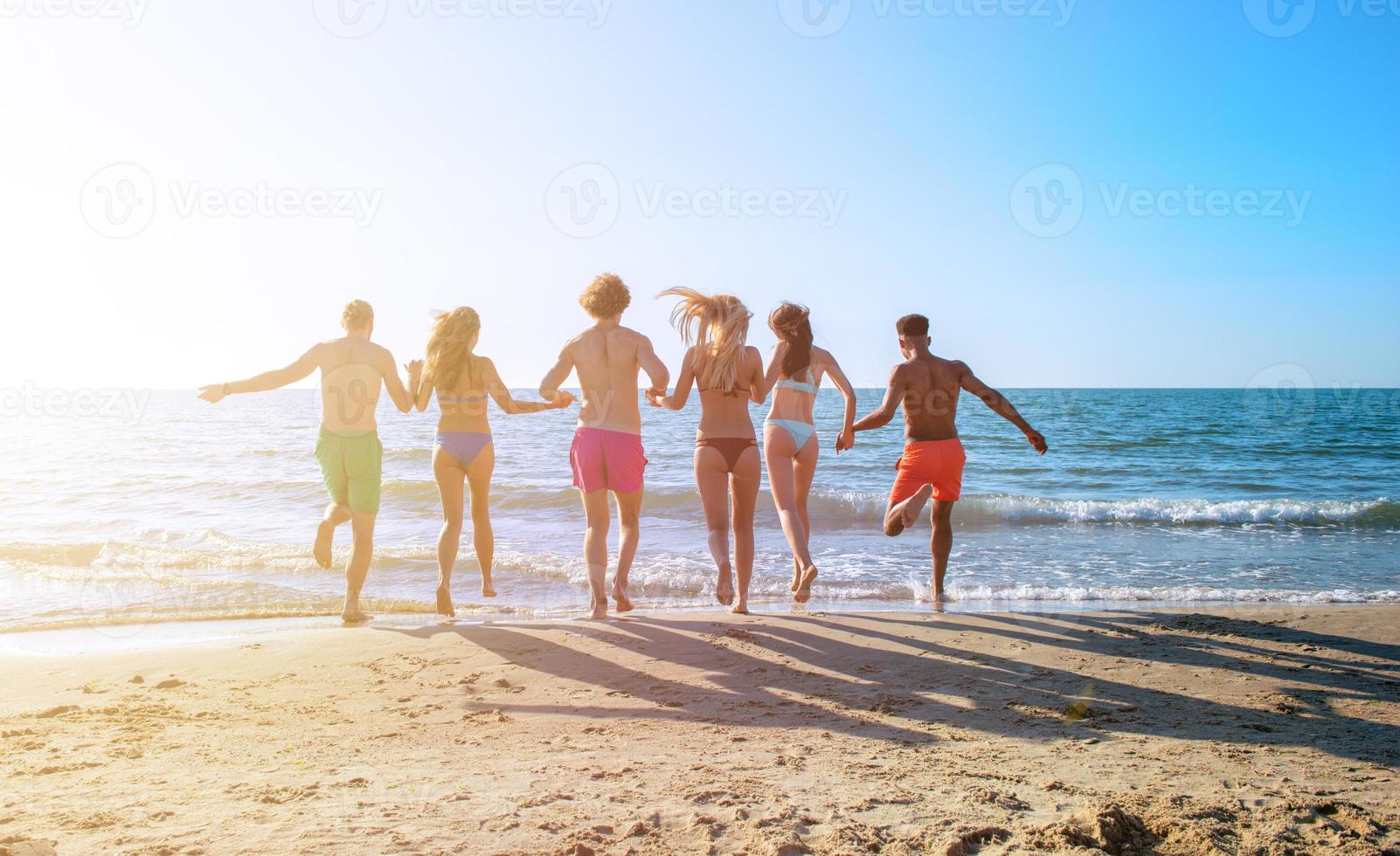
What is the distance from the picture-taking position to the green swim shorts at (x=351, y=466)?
576 centimetres

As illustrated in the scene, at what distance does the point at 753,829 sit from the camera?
2549mm

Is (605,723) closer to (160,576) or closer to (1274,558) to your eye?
(160,576)

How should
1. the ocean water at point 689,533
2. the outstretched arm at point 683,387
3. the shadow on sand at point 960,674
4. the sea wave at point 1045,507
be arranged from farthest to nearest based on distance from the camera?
the sea wave at point 1045,507
the ocean water at point 689,533
the outstretched arm at point 683,387
the shadow on sand at point 960,674

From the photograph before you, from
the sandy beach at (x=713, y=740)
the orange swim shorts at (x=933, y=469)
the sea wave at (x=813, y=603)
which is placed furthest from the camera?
the sea wave at (x=813, y=603)

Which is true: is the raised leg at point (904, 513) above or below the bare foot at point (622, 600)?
above

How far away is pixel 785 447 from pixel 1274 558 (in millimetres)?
7005

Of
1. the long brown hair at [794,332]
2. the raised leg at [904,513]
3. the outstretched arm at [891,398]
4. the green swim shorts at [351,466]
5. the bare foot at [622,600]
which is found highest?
the long brown hair at [794,332]

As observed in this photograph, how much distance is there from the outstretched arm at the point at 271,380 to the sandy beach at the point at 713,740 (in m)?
1.59

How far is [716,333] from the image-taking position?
5574 mm

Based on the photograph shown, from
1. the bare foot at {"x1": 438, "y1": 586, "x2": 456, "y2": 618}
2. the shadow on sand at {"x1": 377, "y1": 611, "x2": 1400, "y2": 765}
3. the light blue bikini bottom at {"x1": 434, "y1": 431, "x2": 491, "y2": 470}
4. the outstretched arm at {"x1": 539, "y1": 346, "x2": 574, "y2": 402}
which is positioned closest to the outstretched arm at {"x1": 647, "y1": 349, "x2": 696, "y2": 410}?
the outstretched arm at {"x1": 539, "y1": 346, "x2": 574, "y2": 402}

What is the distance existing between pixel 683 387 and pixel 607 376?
492mm

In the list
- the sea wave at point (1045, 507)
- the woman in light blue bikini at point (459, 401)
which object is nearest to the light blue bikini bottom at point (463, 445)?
the woman in light blue bikini at point (459, 401)

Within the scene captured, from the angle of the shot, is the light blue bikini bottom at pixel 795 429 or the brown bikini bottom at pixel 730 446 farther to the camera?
the light blue bikini bottom at pixel 795 429

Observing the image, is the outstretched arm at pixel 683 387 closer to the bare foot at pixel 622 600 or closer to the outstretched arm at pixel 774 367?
the outstretched arm at pixel 774 367
